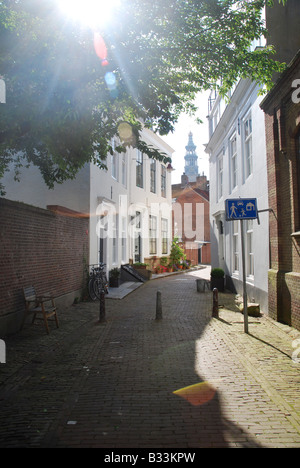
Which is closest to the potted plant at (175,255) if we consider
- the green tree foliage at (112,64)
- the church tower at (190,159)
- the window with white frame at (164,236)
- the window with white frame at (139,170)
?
the window with white frame at (164,236)

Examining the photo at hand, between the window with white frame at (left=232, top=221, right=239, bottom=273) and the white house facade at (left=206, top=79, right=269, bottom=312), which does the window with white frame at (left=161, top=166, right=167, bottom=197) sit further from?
the window with white frame at (left=232, top=221, right=239, bottom=273)

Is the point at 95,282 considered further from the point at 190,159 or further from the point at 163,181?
the point at 190,159

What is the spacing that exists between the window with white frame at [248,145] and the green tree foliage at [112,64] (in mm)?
4748

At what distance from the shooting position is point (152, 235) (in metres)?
24.2

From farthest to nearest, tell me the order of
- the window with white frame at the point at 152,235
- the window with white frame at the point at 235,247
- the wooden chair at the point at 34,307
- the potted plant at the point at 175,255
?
1. the potted plant at the point at 175,255
2. the window with white frame at the point at 152,235
3. the window with white frame at the point at 235,247
4. the wooden chair at the point at 34,307

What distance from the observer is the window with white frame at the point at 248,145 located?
11859 mm

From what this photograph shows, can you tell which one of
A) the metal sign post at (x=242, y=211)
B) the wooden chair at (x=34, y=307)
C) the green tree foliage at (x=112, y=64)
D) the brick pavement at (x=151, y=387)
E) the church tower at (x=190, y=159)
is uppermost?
the church tower at (x=190, y=159)

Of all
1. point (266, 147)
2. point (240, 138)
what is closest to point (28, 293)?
point (266, 147)

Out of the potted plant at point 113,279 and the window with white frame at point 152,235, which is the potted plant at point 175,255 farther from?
the potted plant at point 113,279

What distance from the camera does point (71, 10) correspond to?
18.2ft

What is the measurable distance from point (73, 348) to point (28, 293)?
1979mm

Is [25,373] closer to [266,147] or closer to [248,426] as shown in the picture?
[248,426]

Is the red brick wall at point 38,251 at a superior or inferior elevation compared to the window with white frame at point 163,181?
inferior

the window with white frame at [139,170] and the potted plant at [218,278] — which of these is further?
the window with white frame at [139,170]
